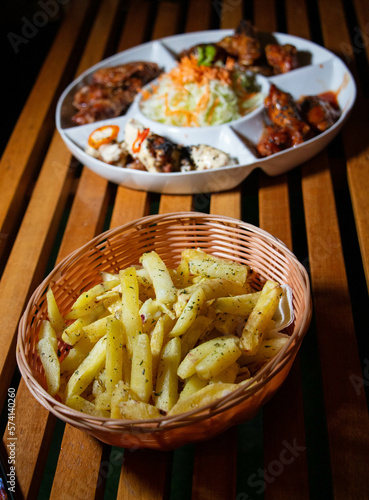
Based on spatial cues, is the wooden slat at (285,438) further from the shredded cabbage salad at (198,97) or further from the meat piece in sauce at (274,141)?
the shredded cabbage salad at (198,97)

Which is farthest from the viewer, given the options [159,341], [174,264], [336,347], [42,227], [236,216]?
[42,227]

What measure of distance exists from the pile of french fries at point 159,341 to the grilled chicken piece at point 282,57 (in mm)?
1478

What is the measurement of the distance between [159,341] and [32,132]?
177 centimetres

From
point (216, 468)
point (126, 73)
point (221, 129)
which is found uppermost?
point (126, 73)

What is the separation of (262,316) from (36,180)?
1604 mm

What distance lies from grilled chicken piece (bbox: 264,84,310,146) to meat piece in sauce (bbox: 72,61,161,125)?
2.38ft

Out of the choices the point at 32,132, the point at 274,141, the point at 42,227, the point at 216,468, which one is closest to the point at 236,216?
the point at 274,141

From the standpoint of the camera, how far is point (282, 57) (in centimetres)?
245

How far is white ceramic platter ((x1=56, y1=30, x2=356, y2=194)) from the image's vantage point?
197cm

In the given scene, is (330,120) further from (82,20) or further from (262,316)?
(82,20)

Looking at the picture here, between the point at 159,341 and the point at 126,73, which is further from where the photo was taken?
the point at 126,73

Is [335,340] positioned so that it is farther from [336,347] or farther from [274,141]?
[274,141]

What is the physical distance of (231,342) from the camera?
1.16m

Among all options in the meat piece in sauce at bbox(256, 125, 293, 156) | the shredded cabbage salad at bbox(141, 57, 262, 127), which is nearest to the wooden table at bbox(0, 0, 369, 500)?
the meat piece in sauce at bbox(256, 125, 293, 156)
